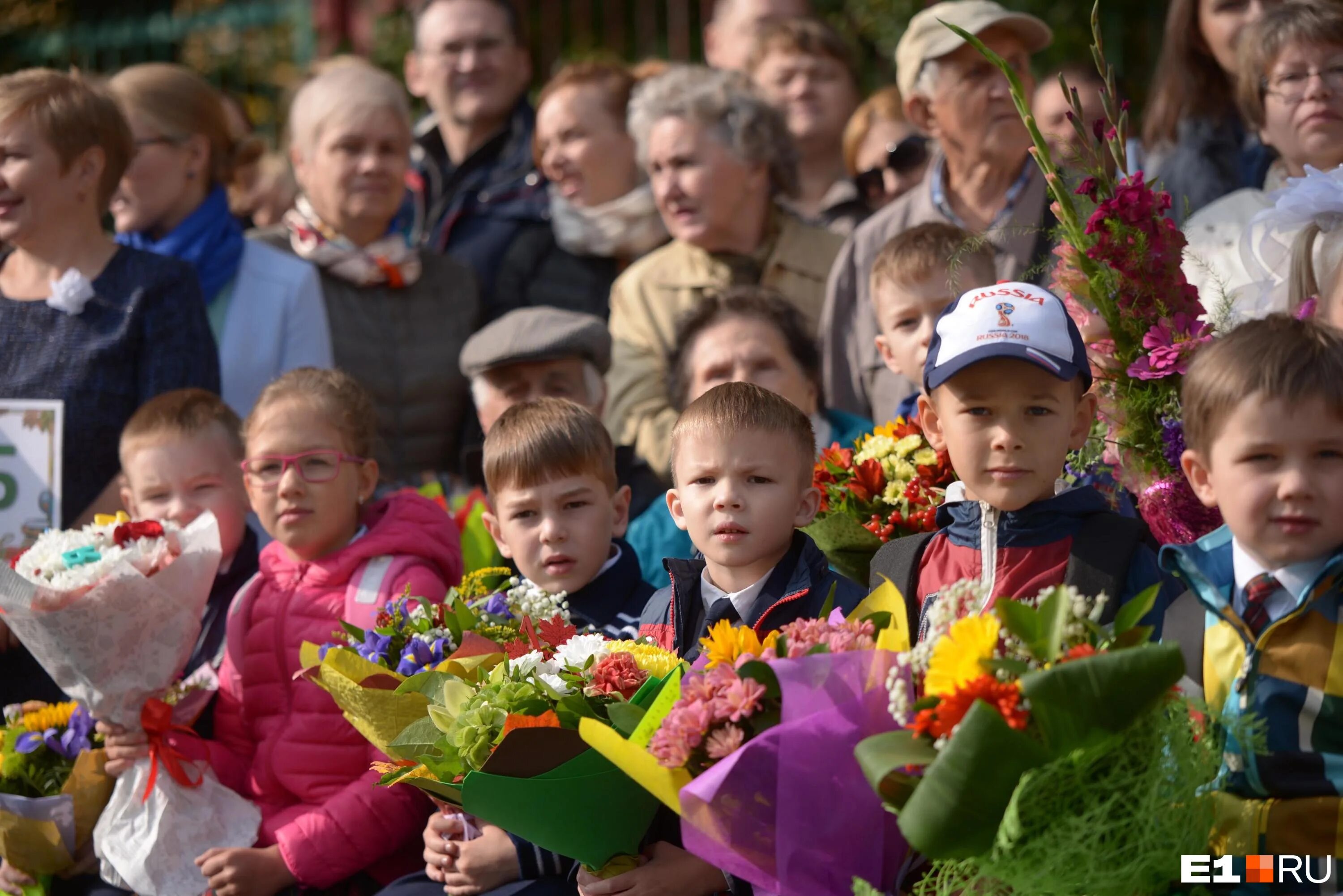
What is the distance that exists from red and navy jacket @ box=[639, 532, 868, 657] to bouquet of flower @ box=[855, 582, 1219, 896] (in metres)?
0.79

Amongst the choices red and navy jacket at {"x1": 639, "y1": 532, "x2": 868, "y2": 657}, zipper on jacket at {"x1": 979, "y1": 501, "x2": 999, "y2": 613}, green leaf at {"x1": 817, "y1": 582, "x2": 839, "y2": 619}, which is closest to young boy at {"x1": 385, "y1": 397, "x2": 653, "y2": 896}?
red and navy jacket at {"x1": 639, "y1": 532, "x2": 868, "y2": 657}

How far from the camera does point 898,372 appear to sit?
4.68 m

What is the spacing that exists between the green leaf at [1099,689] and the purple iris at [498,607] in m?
1.58

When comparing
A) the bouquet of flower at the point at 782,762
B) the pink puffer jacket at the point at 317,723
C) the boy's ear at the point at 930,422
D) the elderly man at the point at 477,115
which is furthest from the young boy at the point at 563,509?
the elderly man at the point at 477,115

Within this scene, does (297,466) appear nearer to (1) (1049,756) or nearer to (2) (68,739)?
(2) (68,739)

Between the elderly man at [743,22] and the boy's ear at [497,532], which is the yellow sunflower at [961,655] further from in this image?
the elderly man at [743,22]

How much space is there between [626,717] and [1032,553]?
92 cm

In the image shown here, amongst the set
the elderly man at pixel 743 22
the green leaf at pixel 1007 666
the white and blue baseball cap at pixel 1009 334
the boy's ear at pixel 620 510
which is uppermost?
the elderly man at pixel 743 22

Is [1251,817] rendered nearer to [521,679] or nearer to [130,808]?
[521,679]

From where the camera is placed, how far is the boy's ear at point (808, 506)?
11.7ft

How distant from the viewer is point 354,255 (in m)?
5.98

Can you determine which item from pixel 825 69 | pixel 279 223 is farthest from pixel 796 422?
pixel 279 223

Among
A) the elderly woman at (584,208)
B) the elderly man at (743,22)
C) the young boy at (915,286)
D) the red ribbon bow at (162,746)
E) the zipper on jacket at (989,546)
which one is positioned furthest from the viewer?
the elderly man at (743,22)

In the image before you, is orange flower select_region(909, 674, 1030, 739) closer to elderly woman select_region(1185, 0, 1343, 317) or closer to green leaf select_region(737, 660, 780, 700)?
green leaf select_region(737, 660, 780, 700)
